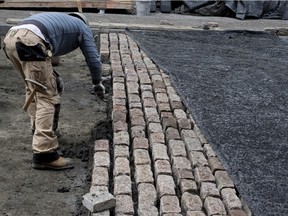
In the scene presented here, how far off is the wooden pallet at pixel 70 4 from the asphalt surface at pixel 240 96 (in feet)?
8.96

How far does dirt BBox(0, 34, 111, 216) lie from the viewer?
3682mm

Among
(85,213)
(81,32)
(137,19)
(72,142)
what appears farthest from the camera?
(137,19)

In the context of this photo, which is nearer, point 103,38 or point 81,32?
point 81,32

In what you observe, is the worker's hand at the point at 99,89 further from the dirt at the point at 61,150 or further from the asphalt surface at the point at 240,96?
the asphalt surface at the point at 240,96

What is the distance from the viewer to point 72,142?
15.5ft

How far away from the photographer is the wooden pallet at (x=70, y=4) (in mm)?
10195

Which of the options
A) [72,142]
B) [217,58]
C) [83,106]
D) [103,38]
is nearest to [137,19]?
[103,38]

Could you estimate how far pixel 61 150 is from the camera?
4566 mm

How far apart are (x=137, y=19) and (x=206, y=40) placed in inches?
93.7

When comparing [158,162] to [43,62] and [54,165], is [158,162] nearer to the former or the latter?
[54,165]

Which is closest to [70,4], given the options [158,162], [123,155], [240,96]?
[240,96]

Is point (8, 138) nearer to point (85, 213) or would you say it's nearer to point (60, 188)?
point (60, 188)

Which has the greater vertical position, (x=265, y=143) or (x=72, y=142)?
(x=265, y=143)

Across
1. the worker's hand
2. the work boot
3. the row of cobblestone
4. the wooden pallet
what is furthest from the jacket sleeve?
the wooden pallet
